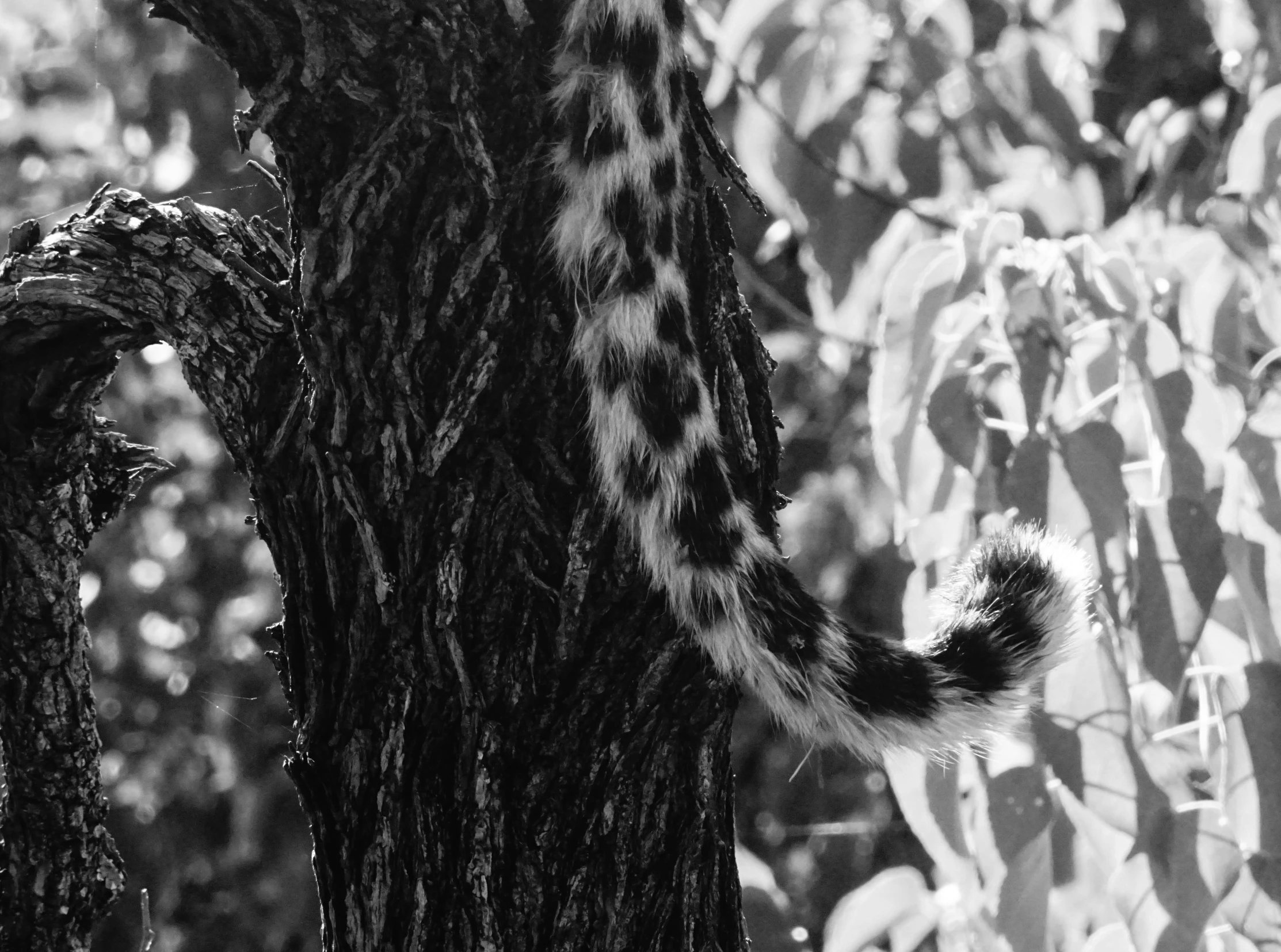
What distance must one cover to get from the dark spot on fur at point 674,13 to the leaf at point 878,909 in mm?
1270

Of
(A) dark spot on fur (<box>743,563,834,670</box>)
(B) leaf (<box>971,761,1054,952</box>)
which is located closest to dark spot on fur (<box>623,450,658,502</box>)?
(A) dark spot on fur (<box>743,563,834,670</box>)

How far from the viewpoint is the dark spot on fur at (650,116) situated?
1.20 m

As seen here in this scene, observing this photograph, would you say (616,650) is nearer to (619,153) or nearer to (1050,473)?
(619,153)

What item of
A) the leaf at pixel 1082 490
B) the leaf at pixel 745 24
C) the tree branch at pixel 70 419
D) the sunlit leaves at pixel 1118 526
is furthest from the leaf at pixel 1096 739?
the leaf at pixel 745 24

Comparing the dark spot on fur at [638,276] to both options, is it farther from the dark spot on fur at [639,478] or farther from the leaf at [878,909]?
the leaf at [878,909]

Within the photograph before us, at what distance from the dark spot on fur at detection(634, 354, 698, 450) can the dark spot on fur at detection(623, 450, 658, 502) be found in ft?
0.08

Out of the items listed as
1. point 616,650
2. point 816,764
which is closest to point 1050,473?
point 816,764

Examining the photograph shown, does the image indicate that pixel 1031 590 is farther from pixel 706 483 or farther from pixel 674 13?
pixel 674 13

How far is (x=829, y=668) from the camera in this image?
1199mm

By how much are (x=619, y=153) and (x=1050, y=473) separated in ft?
2.35

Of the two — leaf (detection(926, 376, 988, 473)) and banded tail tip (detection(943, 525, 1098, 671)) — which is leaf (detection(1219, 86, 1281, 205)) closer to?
leaf (detection(926, 376, 988, 473))

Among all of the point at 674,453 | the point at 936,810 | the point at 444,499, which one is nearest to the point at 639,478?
the point at 674,453

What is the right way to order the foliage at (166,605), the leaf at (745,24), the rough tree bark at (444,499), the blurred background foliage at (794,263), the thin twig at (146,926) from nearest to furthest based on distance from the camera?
the rough tree bark at (444,499) → the thin twig at (146,926) → the leaf at (745,24) → the blurred background foliage at (794,263) → the foliage at (166,605)

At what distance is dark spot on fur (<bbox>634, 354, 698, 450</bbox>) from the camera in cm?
119
